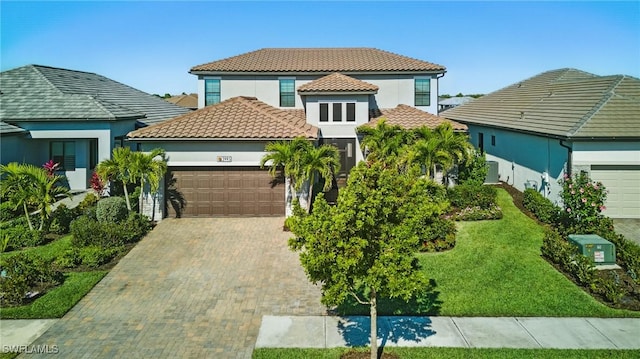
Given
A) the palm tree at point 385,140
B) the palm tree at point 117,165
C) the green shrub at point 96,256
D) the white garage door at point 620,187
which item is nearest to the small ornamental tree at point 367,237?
the green shrub at point 96,256

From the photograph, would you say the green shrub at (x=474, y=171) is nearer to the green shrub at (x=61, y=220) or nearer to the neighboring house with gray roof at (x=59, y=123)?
the green shrub at (x=61, y=220)

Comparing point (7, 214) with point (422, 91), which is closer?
point (7, 214)

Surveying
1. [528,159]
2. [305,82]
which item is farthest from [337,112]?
[528,159]

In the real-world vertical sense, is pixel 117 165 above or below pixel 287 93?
below

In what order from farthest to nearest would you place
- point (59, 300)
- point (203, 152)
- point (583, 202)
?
1. point (203, 152)
2. point (583, 202)
3. point (59, 300)

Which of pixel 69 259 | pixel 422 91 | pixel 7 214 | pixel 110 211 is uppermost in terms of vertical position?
pixel 422 91

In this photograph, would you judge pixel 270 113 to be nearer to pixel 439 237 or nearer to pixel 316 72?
pixel 316 72

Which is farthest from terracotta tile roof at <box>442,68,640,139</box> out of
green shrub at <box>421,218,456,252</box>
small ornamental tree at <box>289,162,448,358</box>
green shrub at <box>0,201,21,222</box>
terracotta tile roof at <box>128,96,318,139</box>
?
green shrub at <box>0,201,21,222</box>
